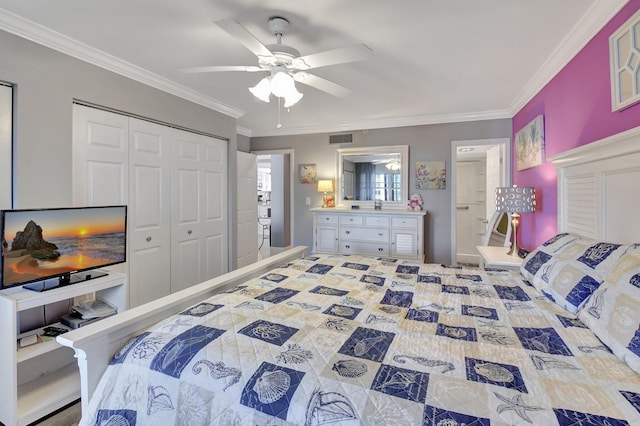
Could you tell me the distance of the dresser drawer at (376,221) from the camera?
4.27 m

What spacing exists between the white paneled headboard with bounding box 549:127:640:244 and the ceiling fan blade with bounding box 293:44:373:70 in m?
1.30

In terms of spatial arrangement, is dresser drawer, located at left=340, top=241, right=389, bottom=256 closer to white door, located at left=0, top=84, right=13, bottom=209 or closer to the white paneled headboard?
the white paneled headboard

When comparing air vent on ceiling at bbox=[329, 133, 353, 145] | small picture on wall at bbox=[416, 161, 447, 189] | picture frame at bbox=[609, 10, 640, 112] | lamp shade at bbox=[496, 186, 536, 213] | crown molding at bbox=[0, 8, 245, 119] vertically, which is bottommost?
lamp shade at bbox=[496, 186, 536, 213]

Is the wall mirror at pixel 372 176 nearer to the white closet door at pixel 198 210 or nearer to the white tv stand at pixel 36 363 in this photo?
the white closet door at pixel 198 210

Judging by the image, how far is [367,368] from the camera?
1.01 m

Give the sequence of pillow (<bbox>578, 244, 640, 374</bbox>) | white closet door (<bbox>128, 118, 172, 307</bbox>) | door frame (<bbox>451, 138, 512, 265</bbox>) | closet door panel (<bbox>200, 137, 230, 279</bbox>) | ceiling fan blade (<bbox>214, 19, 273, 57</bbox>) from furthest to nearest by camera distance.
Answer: door frame (<bbox>451, 138, 512, 265</bbox>), closet door panel (<bbox>200, 137, 230, 279</bbox>), white closet door (<bbox>128, 118, 172, 307</bbox>), ceiling fan blade (<bbox>214, 19, 273, 57</bbox>), pillow (<bbox>578, 244, 640, 374</bbox>)

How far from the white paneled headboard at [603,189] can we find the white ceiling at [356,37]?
2.49 ft

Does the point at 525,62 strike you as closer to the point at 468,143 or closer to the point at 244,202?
the point at 468,143

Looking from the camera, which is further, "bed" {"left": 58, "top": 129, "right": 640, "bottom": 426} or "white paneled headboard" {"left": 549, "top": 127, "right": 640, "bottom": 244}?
"white paneled headboard" {"left": 549, "top": 127, "right": 640, "bottom": 244}

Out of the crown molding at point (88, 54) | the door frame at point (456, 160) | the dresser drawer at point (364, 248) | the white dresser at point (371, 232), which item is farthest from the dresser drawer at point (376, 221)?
the crown molding at point (88, 54)

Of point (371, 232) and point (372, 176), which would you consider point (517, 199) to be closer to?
point (371, 232)

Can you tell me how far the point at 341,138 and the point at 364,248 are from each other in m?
1.71

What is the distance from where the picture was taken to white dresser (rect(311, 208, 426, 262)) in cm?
414

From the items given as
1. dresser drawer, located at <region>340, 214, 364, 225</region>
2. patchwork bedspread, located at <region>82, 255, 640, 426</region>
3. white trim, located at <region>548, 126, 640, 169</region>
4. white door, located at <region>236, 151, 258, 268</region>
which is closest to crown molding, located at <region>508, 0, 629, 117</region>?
white trim, located at <region>548, 126, 640, 169</region>
